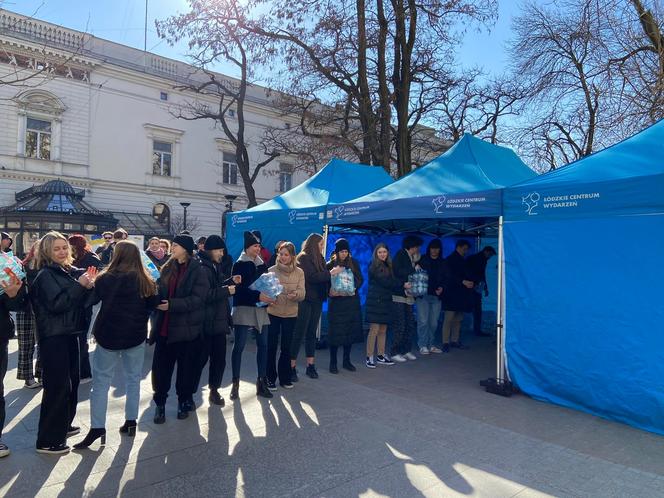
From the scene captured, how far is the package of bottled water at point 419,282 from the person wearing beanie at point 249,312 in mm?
2742

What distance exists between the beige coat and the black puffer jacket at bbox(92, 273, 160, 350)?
6.15 feet

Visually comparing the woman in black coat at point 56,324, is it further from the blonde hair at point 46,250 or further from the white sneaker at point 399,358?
the white sneaker at point 399,358

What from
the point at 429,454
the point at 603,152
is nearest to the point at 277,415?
the point at 429,454

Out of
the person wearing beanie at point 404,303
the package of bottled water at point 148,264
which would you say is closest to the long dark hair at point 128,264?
the package of bottled water at point 148,264

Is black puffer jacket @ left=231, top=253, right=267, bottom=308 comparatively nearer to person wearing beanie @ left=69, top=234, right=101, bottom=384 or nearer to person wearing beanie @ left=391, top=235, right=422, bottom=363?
person wearing beanie @ left=69, top=234, right=101, bottom=384

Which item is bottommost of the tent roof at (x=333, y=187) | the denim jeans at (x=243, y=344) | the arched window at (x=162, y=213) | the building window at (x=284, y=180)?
the denim jeans at (x=243, y=344)

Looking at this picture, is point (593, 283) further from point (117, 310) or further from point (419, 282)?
point (117, 310)

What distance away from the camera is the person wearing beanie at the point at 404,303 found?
7031 mm

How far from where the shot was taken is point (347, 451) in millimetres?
4055

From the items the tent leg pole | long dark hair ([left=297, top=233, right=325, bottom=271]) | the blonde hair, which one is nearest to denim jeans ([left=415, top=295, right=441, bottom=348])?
the tent leg pole

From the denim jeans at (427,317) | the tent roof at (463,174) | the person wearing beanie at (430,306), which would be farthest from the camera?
the denim jeans at (427,317)

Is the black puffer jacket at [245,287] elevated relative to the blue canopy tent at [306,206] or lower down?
lower down

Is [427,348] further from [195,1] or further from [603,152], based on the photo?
[195,1]

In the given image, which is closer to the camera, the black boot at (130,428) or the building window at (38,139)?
the black boot at (130,428)
